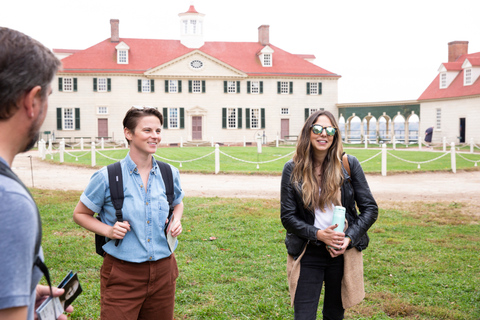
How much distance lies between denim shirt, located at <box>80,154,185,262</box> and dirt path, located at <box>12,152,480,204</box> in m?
9.14

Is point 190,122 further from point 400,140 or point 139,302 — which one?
point 139,302

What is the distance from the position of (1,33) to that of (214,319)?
3552 millimetres

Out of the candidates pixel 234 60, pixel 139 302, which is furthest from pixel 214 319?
pixel 234 60

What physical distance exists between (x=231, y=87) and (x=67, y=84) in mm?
14500

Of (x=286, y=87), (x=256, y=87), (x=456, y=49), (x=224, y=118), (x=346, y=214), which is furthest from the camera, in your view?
(x=286, y=87)

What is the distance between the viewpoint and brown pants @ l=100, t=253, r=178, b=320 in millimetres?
2820

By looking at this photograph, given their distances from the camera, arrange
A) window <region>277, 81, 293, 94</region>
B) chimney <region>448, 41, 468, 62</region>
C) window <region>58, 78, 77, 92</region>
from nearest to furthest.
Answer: window <region>58, 78, 77, 92</region> → chimney <region>448, 41, 468, 62</region> → window <region>277, 81, 293, 94</region>

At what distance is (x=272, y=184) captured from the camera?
46.9ft

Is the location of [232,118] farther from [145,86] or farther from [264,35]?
[264,35]

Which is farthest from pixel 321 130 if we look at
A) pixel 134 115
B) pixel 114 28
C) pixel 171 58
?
pixel 114 28

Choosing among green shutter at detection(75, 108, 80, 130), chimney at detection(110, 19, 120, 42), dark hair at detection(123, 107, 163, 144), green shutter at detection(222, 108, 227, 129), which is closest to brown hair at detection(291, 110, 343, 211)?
dark hair at detection(123, 107, 163, 144)

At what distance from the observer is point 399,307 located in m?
4.61

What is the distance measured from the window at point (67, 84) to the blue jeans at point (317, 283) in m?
40.5

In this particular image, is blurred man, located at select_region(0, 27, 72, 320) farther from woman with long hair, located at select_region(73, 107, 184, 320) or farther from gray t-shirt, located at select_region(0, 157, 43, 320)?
woman with long hair, located at select_region(73, 107, 184, 320)
